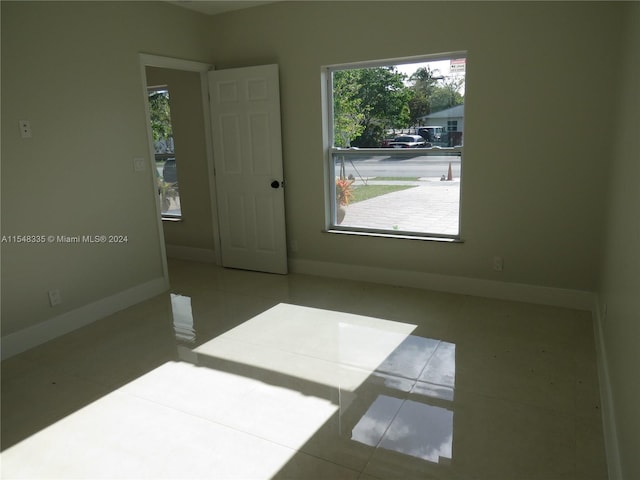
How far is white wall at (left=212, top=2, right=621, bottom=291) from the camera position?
3430 mm

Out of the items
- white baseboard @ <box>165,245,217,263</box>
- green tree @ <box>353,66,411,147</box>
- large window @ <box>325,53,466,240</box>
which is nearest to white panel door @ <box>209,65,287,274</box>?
white baseboard @ <box>165,245,217,263</box>

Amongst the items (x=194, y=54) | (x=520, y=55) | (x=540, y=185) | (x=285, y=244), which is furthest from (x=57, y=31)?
(x=540, y=185)

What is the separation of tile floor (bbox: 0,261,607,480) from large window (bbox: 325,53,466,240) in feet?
2.91

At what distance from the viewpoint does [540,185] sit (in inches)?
146

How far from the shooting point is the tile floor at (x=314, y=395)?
84.0 inches

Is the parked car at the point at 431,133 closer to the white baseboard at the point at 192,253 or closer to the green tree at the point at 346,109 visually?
the green tree at the point at 346,109

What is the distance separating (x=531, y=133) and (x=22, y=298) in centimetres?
405

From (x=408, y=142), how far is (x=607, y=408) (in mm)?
2679

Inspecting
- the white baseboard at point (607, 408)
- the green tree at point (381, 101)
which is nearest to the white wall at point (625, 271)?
the white baseboard at point (607, 408)

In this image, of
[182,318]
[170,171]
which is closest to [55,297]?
[182,318]

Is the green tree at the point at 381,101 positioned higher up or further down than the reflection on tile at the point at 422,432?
higher up

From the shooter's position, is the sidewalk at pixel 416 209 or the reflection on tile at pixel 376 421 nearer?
the reflection on tile at pixel 376 421

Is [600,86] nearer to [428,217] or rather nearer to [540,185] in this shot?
[540,185]

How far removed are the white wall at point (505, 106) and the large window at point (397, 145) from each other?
140mm
